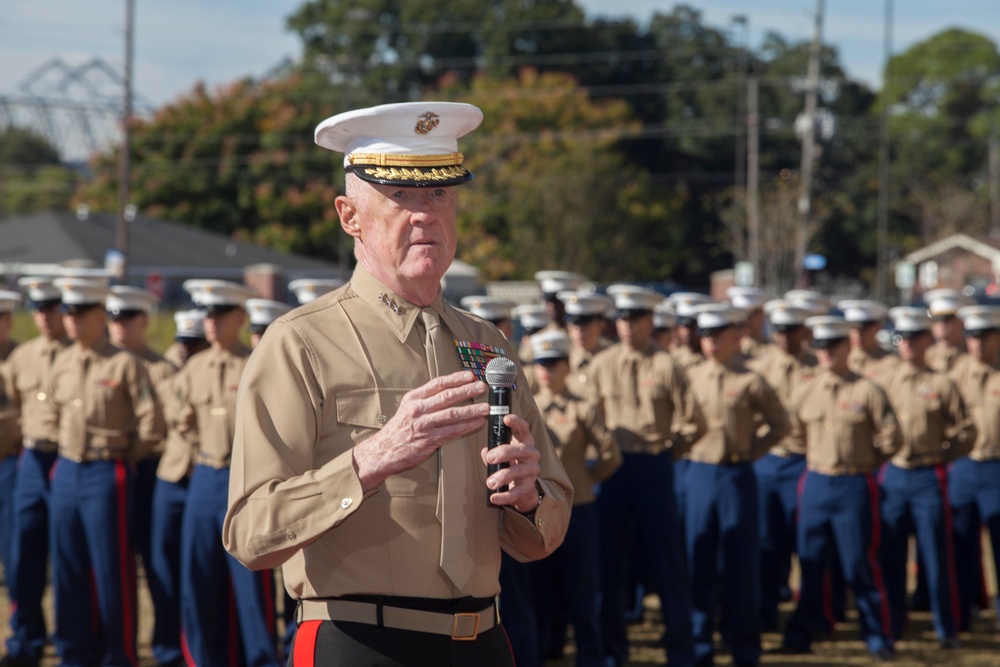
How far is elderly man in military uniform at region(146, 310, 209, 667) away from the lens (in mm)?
7988

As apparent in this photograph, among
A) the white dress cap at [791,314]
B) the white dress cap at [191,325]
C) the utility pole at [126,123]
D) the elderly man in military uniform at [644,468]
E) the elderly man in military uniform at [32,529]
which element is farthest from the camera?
the utility pole at [126,123]

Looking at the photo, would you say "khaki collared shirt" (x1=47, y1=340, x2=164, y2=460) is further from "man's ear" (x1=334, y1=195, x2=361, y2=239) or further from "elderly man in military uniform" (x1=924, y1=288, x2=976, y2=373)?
"elderly man in military uniform" (x1=924, y1=288, x2=976, y2=373)

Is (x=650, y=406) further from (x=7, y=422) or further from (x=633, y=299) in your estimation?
(x=7, y=422)

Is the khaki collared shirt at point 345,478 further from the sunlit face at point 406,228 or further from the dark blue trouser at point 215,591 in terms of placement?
the dark blue trouser at point 215,591

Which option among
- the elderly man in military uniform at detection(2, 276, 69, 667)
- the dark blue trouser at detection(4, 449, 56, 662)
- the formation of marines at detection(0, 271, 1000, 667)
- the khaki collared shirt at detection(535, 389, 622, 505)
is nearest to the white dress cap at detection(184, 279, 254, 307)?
the formation of marines at detection(0, 271, 1000, 667)

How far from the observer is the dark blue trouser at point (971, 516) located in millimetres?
9859

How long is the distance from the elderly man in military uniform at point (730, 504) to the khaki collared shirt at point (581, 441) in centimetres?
107

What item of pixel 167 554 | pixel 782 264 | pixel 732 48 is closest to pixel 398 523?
pixel 167 554

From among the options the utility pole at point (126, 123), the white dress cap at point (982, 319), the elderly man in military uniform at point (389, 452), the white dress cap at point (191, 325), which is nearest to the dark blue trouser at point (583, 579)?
the white dress cap at point (191, 325)

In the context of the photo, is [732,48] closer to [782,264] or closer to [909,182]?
[909,182]

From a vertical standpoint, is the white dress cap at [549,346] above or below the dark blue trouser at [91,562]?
above

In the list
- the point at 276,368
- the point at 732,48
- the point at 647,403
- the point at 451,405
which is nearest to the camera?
the point at 451,405

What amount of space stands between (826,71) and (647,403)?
157 feet

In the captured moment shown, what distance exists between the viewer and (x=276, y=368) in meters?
2.93
